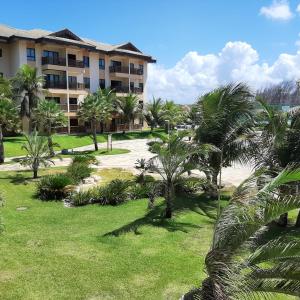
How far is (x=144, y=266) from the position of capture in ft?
32.9

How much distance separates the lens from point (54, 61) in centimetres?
4603

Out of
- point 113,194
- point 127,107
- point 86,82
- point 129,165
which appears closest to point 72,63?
point 86,82

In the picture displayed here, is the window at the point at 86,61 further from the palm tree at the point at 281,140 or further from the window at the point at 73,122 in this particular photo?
the palm tree at the point at 281,140

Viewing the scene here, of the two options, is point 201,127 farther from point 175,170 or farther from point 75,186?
point 75,186

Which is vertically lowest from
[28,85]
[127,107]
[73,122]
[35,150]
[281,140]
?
[35,150]

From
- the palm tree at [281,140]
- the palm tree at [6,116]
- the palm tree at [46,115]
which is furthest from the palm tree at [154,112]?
the palm tree at [281,140]

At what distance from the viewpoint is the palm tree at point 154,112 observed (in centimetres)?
5438

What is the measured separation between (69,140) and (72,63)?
36.1 feet

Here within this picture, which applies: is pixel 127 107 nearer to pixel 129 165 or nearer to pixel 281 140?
pixel 129 165

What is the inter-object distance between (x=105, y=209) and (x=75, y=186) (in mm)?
3748

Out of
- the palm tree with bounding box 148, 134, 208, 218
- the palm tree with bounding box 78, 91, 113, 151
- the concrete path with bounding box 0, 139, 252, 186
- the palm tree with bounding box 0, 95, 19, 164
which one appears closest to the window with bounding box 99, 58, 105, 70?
the palm tree with bounding box 78, 91, 113, 151

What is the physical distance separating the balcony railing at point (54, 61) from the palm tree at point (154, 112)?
1349cm

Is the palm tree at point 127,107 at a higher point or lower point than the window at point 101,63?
lower

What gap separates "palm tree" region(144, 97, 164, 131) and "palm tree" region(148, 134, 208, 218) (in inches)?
1583
